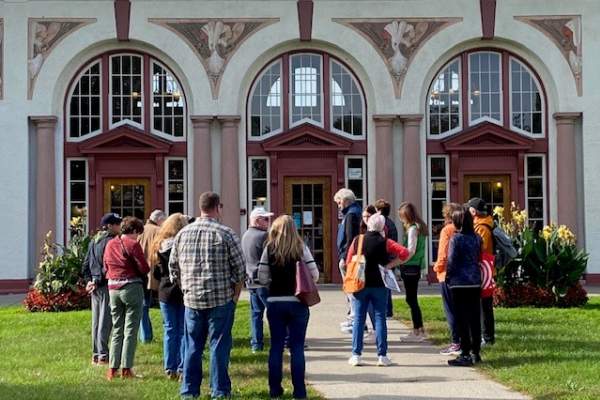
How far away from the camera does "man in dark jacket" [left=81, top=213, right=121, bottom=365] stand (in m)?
11.0

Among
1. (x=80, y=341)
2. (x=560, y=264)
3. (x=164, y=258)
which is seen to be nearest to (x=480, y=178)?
(x=560, y=264)

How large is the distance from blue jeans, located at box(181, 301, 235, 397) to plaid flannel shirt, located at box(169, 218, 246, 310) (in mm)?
97

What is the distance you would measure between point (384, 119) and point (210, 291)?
1518 cm

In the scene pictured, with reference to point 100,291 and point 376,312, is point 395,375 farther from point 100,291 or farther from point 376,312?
point 100,291

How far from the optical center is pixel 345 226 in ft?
40.6

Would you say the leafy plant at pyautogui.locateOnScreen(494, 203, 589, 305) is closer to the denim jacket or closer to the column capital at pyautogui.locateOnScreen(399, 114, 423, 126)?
the denim jacket

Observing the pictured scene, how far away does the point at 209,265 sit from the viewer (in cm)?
886

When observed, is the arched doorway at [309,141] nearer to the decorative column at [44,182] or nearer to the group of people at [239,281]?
the decorative column at [44,182]

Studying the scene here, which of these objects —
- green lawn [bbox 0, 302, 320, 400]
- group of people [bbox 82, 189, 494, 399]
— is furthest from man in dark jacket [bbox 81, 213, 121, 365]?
green lawn [bbox 0, 302, 320, 400]

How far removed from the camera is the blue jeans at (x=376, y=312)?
421 inches

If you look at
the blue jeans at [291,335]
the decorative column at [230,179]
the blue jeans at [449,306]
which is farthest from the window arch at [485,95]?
the blue jeans at [291,335]

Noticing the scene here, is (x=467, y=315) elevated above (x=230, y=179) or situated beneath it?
situated beneath

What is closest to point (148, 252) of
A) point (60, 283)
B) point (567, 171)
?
point (60, 283)

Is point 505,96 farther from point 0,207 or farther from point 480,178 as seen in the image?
point 0,207
